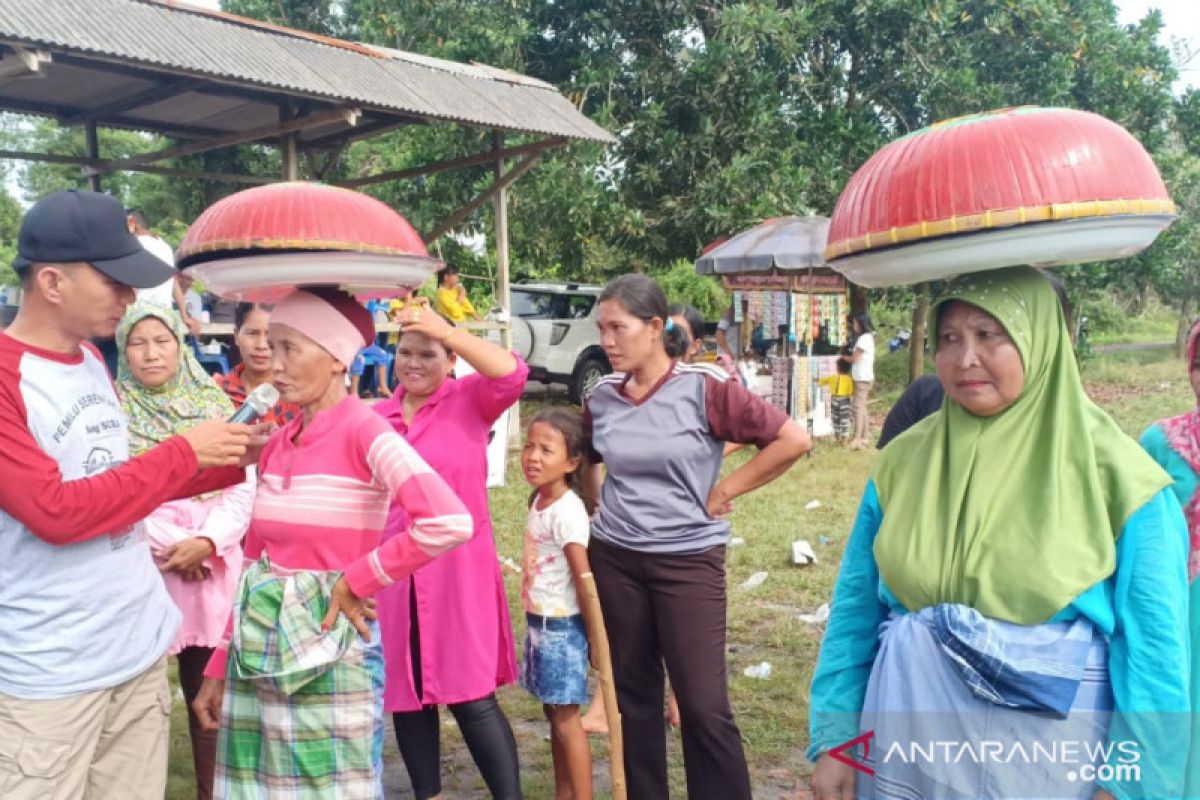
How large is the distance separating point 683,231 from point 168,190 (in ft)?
52.6

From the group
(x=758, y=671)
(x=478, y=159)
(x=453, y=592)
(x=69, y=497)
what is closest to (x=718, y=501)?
(x=453, y=592)

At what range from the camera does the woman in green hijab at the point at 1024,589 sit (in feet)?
5.49

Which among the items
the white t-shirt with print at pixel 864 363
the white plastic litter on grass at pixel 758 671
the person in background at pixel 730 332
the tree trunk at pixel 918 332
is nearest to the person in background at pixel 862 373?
the white t-shirt with print at pixel 864 363

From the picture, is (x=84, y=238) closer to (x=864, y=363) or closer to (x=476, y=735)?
(x=476, y=735)

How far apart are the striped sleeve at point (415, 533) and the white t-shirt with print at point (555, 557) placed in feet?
3.77

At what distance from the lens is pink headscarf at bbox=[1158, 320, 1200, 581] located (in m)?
2.03

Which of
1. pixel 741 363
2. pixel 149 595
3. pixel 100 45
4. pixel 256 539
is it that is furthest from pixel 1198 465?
pixel 741 363

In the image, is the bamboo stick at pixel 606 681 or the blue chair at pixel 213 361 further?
the blue chair at pixel 213 361

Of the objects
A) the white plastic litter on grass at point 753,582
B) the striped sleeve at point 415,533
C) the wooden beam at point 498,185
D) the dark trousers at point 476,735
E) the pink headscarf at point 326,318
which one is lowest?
the white plastic litter on grass at point 753,582

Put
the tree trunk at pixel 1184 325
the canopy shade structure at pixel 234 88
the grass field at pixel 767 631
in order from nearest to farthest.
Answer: the grass field at pixel 767 631 → the canopy shade structure at pixel 234 88 → the tree trunk at pixel 1184 325

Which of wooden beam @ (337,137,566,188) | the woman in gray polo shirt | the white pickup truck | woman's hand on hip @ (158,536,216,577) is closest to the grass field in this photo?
the woman in gray polo shirt

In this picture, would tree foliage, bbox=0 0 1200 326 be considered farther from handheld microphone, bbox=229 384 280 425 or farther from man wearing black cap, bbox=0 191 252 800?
man wearing black cap, bbox=0 191 252 800

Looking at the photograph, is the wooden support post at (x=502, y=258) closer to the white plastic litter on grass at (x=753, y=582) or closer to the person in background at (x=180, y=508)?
the white plastic litter on grass at (x=753, y=582)

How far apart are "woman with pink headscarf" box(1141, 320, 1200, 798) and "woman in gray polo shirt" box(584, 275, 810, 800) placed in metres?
1.02
